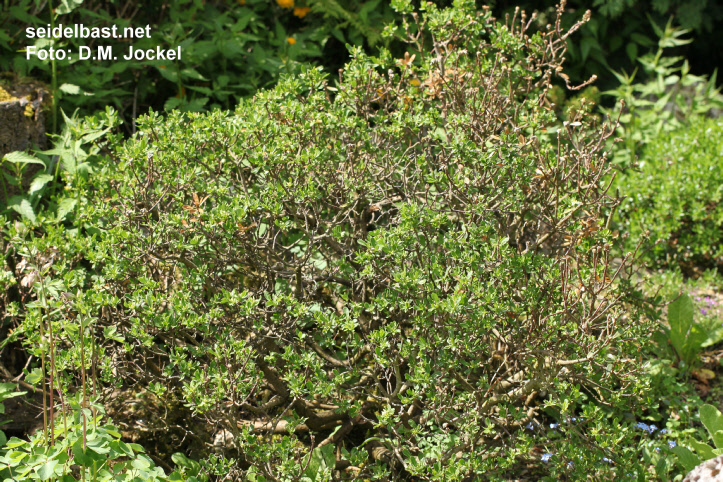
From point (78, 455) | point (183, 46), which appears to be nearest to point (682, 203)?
point (183, 46)

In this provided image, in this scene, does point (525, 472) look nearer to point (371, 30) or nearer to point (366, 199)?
point (366, 199)

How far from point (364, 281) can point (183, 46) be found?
2418mm

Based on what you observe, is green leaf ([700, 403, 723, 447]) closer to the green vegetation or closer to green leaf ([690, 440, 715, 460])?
the green vegetation

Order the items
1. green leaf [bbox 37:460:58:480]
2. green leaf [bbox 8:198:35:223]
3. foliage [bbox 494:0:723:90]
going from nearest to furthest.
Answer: green leaf [bbox 37:460:58:480]
green leaf [bbox 8:198:35:223]
foliage [bbox 494:0:723:90]

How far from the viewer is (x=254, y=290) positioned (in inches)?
107

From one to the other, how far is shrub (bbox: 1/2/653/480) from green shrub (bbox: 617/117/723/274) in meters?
2.14

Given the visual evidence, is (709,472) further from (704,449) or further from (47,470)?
(47,470)

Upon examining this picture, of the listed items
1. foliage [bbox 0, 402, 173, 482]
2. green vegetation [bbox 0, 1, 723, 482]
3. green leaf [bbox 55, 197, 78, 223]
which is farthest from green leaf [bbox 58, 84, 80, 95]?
foliage [bbox 0, 402, 173, 482]

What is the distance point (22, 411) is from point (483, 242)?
2.27m

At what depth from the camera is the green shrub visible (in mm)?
4688

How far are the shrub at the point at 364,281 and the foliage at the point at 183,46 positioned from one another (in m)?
1.24

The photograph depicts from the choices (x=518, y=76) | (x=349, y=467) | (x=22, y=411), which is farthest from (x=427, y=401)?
(x=22, y=411)

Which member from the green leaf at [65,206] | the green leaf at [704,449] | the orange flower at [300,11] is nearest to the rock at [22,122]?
the green leaf at [65,206]

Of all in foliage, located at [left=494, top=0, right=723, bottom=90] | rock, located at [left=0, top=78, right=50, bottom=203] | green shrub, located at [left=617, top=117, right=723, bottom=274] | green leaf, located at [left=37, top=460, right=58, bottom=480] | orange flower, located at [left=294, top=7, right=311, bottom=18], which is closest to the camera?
green leaf, located at [left=37, top=460, right=58, bottom=480]
